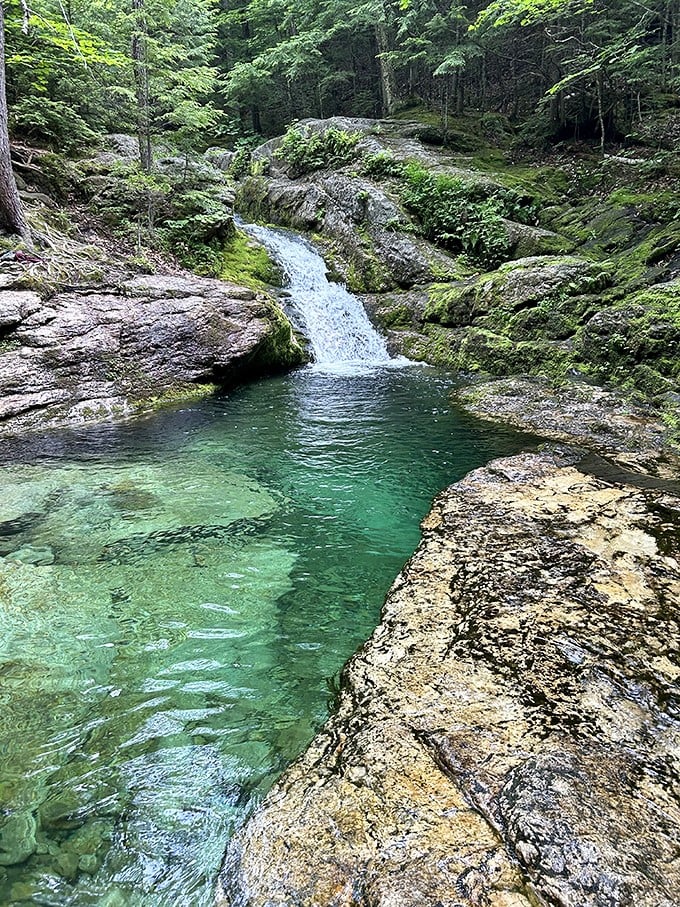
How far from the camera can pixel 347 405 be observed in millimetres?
9266

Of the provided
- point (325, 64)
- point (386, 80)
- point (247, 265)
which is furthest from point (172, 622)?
point (325, 64)

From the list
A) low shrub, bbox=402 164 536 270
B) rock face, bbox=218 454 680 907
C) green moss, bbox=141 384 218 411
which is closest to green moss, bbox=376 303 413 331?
Answer: low shrub, bbox=402 164 536 270

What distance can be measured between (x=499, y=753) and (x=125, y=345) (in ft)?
29.7

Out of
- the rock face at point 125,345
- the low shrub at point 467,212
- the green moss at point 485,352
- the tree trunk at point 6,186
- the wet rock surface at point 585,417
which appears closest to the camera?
the wet rock surface at point 585,417

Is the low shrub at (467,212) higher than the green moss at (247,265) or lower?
higher

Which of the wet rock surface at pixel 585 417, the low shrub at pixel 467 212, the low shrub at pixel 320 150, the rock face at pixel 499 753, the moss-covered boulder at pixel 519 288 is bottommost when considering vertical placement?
the wet rock surface at pixel 585 417

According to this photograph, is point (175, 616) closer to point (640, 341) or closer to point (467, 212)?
point (640, 341)

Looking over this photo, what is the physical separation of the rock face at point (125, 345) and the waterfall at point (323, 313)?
66.3 inches

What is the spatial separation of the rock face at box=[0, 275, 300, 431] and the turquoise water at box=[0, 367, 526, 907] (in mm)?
1145

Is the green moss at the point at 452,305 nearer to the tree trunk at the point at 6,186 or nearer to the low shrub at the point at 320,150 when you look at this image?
the low shrub at the point at 320,150

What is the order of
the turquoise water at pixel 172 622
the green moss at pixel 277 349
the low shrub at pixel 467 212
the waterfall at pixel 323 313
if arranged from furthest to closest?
1. the low shrub at pixel 467 212
2. the waterfall at pixel 323 313
3. the green moss at pixel 277 349
4. the turquoise water at pixel 172 622

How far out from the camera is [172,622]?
3.60 m

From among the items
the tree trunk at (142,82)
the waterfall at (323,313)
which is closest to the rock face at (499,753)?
the waterfall at (323,313)

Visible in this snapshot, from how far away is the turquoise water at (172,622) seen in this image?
2217mm
